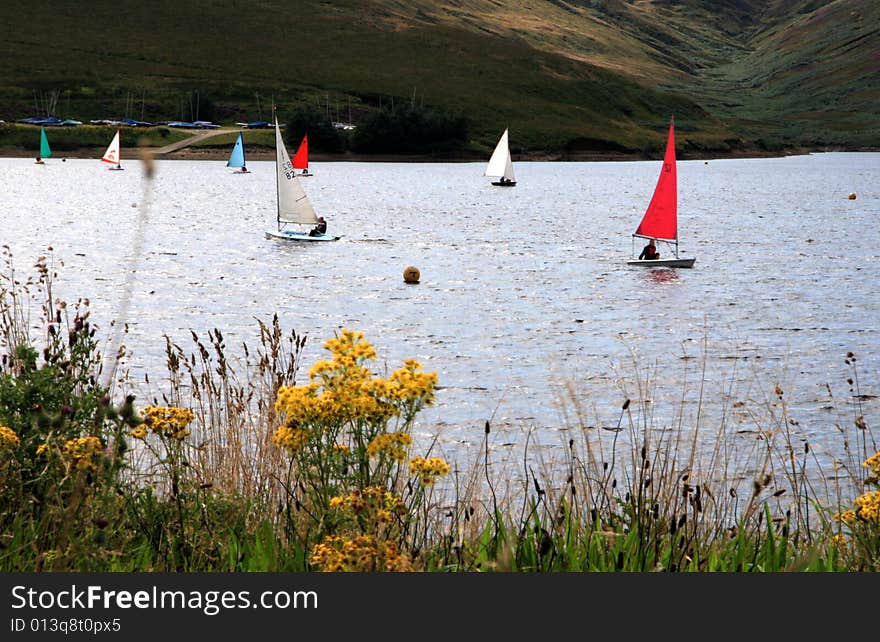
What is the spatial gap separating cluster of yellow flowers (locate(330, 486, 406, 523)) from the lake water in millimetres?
2435

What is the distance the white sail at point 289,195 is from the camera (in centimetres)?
5709

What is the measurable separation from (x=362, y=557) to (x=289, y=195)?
54521 millimetres

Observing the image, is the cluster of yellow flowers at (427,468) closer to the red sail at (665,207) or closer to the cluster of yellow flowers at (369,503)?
the cluster of yellow flowers at (369,503)

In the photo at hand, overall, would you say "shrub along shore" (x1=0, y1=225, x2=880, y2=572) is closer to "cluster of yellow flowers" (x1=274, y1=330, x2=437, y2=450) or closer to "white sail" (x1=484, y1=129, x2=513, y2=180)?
"cluster of yellow flowers" (x1=274, y1=330, x2=437, y2=450)

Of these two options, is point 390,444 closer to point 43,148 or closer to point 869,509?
point 869,509

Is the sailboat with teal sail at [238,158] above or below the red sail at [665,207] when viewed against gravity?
above

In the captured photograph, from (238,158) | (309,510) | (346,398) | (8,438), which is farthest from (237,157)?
(346,398)

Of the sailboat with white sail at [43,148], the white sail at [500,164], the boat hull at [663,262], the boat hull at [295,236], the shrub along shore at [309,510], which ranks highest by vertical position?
the sailboat with white sail at [43,148]

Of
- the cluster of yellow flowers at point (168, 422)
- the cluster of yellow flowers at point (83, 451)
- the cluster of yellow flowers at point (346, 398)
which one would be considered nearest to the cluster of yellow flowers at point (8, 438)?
the cluster of yellow flowers at point (83, 451)

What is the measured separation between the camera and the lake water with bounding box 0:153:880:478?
1034 inches

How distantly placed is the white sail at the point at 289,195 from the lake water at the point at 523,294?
217 cm

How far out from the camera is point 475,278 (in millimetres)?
52562

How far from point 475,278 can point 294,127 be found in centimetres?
13179

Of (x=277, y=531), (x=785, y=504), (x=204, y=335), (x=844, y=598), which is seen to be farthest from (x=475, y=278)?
(x=844, y=598)
